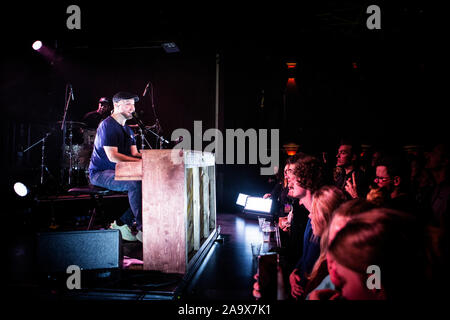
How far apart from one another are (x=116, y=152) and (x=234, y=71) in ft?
16.4

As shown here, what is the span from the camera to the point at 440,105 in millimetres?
8203

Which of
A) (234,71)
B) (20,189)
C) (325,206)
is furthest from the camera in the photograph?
(234,71)

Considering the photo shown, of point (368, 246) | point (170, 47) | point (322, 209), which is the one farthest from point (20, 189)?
point (368, 246)

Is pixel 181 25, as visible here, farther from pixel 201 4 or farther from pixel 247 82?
pixel 247 82

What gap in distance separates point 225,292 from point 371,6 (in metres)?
6.28

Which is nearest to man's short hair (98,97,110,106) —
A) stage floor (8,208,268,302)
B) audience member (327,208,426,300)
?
stage floor (8,208,268,302)

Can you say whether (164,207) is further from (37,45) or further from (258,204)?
(37,45)

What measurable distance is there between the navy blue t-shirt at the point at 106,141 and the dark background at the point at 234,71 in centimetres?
248

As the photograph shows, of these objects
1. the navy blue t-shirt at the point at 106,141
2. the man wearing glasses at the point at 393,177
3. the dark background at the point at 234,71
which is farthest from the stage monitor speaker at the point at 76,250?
the dark background at the point at 234,71

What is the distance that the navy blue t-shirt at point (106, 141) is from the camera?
3.17 metres

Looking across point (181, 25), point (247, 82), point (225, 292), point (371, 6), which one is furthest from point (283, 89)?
point (225, 292)

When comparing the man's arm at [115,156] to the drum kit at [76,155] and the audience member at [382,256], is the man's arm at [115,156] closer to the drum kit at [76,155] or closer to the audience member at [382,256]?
the audience member at [382,256]

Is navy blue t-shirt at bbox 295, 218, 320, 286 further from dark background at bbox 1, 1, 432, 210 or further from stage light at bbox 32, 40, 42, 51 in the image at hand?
stage light at bbox 32, 40, 42, 51

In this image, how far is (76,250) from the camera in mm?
2258
